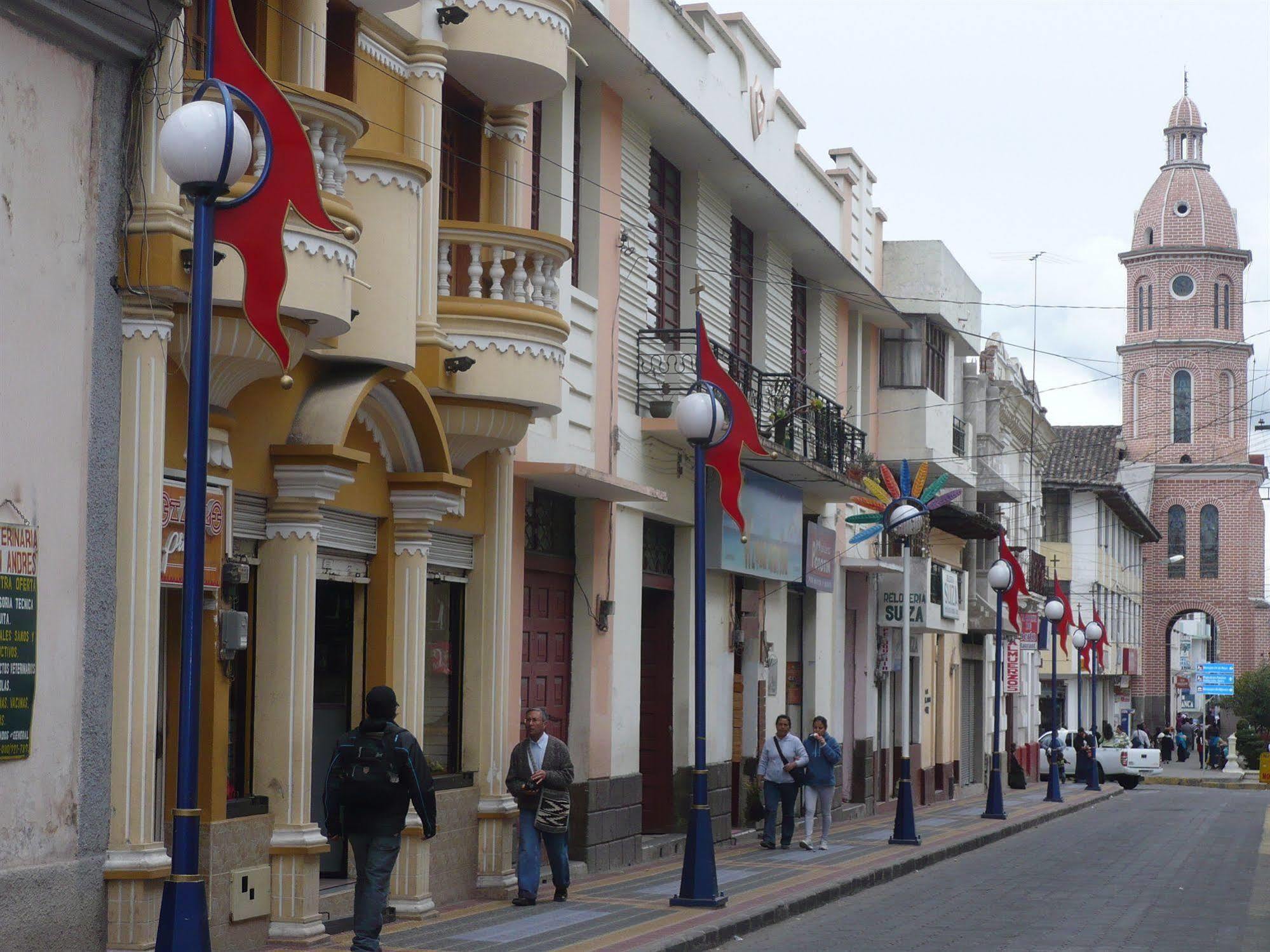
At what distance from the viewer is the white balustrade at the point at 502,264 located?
14.8m

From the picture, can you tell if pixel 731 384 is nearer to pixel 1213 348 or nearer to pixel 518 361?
pixel 518 361

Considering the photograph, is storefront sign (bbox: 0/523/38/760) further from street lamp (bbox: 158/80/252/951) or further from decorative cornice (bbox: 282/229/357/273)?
decorative cornice (bbox: 282/229/357/273)

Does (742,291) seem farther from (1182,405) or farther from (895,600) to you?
(1182,405)

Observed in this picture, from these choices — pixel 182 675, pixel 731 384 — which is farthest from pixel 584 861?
pixel 182 675

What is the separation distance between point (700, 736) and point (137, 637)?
19.8 feet

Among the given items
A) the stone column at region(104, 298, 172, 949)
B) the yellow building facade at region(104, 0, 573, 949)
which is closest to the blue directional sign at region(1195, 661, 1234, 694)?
the yellow building facade at region(104, 0, 573, 949)

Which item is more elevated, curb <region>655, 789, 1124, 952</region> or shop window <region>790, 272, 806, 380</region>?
shop window <region>790, 272, 806, 380</region>

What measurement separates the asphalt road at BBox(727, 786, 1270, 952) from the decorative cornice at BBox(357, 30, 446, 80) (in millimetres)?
7156

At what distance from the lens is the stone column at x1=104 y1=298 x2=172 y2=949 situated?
34.1 feet

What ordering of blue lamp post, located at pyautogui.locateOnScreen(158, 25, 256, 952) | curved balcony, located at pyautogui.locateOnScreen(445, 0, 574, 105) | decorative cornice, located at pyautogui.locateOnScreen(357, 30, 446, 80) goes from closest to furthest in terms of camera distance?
blue lamp post, located at pyautogui.locateOnScreen(158, 25, 256, 952) → decorative cornice, located at pyautogui.locateOnScreen(357, 30, 446, 80) → curved balcony, located at pyautogui.locateOnScreen(445, 0, 574, 105)

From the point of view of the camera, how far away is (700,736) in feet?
50.2

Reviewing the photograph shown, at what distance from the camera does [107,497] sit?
10.4m

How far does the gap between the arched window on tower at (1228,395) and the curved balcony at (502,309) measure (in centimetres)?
8166

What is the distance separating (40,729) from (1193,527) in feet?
287
